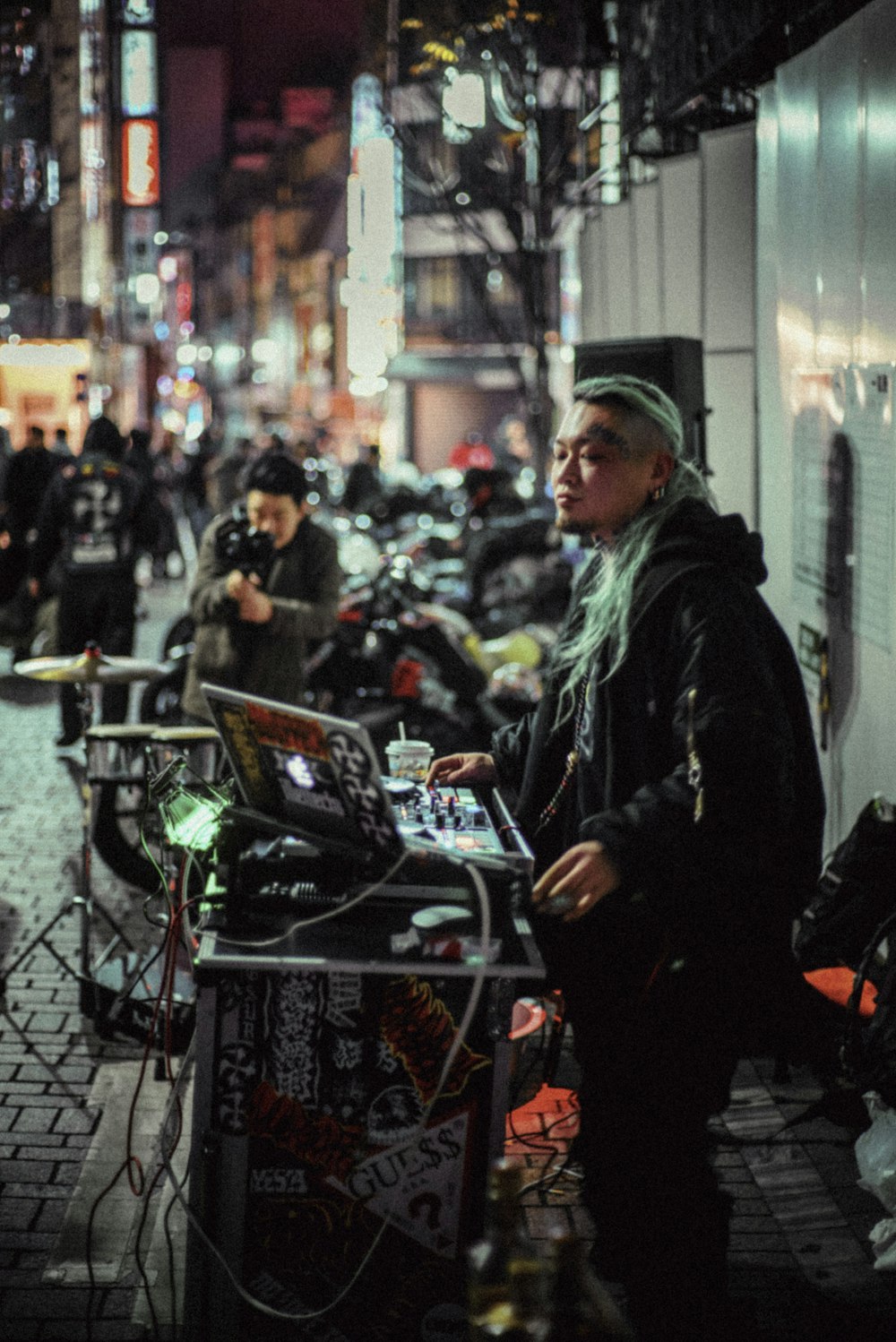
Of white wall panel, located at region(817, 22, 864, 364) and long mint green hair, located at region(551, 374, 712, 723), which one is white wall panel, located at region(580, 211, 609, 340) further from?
long mint green hair, located at region(551, 374, 712, 723)

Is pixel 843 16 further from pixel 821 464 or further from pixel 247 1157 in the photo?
pixel 247 1157

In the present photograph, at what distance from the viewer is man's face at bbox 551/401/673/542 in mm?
3795

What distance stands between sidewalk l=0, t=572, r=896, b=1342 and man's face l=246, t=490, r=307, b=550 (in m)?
2.25

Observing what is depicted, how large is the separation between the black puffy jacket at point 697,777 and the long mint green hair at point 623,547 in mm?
37

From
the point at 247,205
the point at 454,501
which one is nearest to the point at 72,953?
the point at 454,501

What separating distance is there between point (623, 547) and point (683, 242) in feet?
25.3

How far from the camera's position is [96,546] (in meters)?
11.5

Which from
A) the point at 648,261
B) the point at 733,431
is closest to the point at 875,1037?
the point at 733,431

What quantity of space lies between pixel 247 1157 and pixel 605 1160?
2.78 feet

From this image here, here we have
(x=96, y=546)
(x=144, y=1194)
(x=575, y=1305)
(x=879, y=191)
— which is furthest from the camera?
(x=96, y=546)

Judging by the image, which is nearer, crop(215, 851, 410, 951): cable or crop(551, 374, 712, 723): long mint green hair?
crop(215, 851, 410, 951): cable

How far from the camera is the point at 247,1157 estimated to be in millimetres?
3486

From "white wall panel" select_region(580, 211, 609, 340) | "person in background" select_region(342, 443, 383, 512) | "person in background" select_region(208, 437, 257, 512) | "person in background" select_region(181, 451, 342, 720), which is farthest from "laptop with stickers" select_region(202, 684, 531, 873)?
"person in background" select_region(342, 443, 383, 512)

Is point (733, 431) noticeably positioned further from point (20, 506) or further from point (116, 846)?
point (20, 506)
